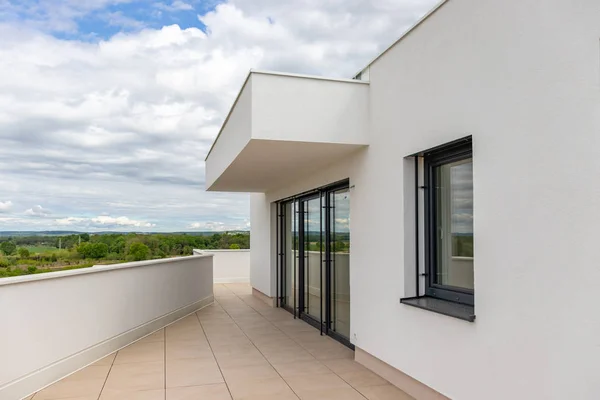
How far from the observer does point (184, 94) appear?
52.0ft

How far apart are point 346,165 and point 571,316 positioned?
3.93m

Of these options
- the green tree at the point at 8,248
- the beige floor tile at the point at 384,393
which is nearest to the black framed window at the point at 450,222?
the beige floor tile at the point at 384,393

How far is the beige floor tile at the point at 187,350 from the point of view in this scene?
6664 millimetres

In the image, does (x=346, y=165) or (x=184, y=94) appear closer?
(x=346, y=165)

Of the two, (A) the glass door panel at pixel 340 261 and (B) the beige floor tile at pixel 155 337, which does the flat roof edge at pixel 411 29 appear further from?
(B) the beige floor tile at pixel 155 337

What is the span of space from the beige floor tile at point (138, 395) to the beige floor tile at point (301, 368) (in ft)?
4.42

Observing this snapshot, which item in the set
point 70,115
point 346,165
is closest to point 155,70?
point 70,115

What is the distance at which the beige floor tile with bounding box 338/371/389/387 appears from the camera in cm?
529

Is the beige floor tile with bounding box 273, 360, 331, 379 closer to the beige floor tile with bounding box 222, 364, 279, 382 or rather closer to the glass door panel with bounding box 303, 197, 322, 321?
the beige floor tile with bounding box 222, 364, 279, 382

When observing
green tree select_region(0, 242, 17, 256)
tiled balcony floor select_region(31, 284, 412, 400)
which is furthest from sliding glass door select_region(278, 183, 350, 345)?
green tree select_region(0, 242, 17, 256)

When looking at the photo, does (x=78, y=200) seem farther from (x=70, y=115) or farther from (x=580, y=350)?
(x=580, y=350)

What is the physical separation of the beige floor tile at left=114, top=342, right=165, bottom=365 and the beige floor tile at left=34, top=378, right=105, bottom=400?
0.84 m

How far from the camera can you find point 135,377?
567 cm

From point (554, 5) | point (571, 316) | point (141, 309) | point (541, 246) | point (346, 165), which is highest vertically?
point (554, 5)
